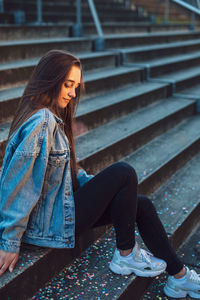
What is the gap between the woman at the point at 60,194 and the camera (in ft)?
5.43

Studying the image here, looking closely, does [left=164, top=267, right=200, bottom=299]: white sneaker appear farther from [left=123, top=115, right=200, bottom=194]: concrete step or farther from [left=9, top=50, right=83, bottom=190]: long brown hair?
[left=9, top=50, right=83, bottom=190]: long brown hair

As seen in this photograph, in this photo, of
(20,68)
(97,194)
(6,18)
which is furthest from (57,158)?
(6,18)

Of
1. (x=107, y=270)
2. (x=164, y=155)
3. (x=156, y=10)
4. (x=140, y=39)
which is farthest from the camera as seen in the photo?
(x=156, y=10)

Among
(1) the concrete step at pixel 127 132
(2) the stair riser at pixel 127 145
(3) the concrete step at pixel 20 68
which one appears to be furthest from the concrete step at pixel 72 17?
(2) the stair riser at pixel 127 145

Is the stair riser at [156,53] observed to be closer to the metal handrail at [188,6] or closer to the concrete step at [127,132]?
the metal handrail at [188,6]

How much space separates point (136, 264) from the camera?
1992mm

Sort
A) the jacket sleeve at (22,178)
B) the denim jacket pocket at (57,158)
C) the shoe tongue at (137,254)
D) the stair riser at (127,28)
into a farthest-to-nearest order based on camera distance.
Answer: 1. the stair riser at (127,28)
2. the shoe tongue at (137,254)
3. the denim jacket pocket at (57,158)
4. the jacket sleeve at (22,178)

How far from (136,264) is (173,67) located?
11.9ft

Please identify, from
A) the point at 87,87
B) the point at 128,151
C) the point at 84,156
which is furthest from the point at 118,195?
the point at 87,87

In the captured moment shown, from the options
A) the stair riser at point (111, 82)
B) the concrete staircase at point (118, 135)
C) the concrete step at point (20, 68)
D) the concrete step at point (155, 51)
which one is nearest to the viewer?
the concrete staircase at point (118, 135)

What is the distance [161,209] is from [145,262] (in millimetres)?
723

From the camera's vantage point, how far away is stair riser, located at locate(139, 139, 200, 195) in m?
2.86

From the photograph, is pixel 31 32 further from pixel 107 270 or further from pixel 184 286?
pixel 184 286

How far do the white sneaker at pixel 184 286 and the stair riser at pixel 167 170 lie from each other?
794mm
